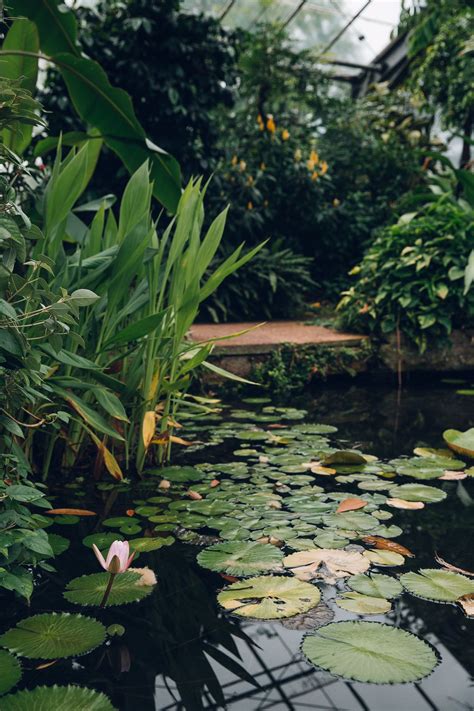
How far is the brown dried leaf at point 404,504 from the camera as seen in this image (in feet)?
5.22

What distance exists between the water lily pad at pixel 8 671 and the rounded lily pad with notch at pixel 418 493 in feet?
3.47

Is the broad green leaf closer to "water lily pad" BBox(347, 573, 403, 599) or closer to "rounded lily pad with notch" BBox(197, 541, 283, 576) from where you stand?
"rounded lily pad with notch" BBox(197, 541, 283, 576)

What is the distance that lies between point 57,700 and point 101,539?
0.54m

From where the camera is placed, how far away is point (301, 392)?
129 inches

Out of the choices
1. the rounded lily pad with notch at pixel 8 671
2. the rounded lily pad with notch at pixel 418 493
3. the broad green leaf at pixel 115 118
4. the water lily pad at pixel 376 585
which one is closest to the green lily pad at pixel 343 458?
the rounded lily pad with notch at pixel 418 493

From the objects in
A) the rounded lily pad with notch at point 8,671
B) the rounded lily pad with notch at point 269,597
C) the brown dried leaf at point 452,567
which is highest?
the rounded lily pad with notch at point 8,671

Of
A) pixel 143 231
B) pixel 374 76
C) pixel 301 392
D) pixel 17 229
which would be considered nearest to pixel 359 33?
pixel 374 76

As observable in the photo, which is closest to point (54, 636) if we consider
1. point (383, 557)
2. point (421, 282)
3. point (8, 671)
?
point (8, 671)

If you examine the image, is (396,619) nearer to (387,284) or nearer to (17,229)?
(17,229)

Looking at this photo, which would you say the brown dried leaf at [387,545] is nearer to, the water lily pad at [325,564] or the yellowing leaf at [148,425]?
the water lily pad at [325,564]

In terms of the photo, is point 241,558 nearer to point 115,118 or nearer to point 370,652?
point 370,652

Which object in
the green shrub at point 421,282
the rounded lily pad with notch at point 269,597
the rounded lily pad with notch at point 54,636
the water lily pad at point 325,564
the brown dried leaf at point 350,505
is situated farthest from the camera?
the green shrub at point 421,282

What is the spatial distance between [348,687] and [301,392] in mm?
2406

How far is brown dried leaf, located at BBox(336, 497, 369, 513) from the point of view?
155cm
